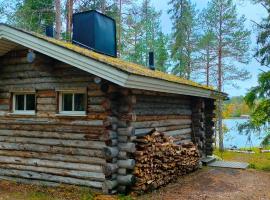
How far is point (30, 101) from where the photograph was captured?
1029 cm

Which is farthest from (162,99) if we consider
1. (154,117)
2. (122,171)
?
(122,171)

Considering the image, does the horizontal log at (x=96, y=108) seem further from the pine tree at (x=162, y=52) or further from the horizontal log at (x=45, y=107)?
the pine tree at (x=162, y=52)

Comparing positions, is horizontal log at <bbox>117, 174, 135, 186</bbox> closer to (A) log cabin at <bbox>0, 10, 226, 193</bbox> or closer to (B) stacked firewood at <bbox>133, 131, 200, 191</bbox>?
(A) log cabin at <bbox>0, 10, 226, 193</bbox>

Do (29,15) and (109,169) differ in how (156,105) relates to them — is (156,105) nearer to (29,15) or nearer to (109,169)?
(109,169)

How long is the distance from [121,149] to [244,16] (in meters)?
21.0

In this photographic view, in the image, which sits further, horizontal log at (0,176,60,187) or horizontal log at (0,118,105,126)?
horizontal log at (0,176,60,187)

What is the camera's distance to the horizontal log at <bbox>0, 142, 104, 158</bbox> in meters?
8.85

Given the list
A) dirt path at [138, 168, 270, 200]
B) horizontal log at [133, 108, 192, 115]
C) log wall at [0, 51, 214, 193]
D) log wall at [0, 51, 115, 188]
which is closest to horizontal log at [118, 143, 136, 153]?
log wall at [0, 51, 214, 193]

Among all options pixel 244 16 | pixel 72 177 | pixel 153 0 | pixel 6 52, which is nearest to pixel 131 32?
pixel 153 0

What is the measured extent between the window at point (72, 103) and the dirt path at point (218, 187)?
2814 mm

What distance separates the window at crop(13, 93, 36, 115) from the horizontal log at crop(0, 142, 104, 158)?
3.22 ft

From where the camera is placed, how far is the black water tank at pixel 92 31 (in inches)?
477

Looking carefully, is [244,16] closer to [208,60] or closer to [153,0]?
[208,60]

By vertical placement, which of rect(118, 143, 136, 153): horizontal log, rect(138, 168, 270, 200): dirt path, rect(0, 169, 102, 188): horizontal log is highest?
rect(118, 143, 136, 153): horizontal log
